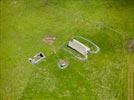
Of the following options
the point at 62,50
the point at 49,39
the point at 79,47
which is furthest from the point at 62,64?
the point at 49,39

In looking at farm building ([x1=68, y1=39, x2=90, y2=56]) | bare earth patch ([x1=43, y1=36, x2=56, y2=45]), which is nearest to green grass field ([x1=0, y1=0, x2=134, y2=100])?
bare earth patch ([x1=43, y1=36, x2=56, y2=45])

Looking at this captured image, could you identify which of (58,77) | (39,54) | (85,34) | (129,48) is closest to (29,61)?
(39,54)

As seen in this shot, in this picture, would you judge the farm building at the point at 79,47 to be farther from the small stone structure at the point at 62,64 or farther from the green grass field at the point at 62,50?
the small stone structure at the point at 62,64

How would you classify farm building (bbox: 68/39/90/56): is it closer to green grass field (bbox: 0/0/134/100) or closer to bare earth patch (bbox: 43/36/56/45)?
green grass field (bbox: 0/0/134/100)

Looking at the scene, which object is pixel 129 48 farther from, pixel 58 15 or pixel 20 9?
pixel 20 9

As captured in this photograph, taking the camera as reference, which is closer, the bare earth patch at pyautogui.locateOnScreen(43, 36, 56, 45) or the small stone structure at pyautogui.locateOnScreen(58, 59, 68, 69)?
the small stone structure at pyautogui.locateOnScreen(58, 59, 68, 69)

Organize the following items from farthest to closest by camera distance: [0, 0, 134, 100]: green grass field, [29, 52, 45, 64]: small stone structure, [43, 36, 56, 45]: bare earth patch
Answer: [43, 36, 56, 45]: bare earth patch, [29, 52, 45, 64]: small stone structure, [0, 0, 134, 100]: green grass field

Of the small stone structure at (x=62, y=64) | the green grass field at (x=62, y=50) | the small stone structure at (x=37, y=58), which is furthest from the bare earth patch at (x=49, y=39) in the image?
the small stone structure at (x=62, y=64)
